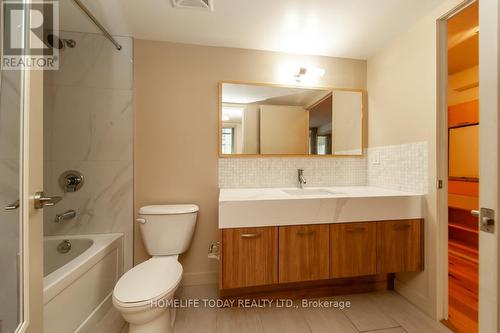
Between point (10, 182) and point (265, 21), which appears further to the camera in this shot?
point (265, 21)

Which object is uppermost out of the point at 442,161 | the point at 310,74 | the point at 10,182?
the point at 310,74

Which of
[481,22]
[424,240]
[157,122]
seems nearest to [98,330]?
[157,122]

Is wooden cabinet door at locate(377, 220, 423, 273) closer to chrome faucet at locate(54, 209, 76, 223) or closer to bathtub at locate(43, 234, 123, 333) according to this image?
bathtub at locate(43, 234, 123, 333)

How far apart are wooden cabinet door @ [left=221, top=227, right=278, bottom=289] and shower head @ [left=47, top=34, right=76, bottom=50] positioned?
186 centimetres

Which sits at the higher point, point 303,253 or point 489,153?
point 489,153

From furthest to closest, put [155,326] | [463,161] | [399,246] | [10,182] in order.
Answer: [463,161], [399,246], [155,326], [10,182]

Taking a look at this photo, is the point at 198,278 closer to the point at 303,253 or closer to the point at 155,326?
the point at 155,326

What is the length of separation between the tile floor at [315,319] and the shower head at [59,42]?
2.11 metres

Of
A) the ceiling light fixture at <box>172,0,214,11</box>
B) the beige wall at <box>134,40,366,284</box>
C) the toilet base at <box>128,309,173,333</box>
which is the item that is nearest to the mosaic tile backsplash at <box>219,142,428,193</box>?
the beige wall at <box>134,40,366,284</box>

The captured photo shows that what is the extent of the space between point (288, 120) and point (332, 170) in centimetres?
67

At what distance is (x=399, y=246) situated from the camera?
1602 millimetres

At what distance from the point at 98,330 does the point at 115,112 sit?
1.59m

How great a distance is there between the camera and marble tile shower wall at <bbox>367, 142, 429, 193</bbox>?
161 centimetres

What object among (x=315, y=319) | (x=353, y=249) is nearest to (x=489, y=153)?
(x=353, y=249)
